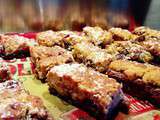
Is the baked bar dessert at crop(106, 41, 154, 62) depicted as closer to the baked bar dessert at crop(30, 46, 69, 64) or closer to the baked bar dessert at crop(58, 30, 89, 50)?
the baked bar dessert at crop(58, 30, 89, 50)

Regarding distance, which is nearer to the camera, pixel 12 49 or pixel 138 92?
pixel 138 92

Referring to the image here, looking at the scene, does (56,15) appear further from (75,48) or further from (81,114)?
(81,114)

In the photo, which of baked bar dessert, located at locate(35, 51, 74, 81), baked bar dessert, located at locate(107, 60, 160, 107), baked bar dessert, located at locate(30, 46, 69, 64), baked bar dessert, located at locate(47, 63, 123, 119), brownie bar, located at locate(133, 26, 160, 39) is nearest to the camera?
baked bar dessert, located at locate(47, 63, 123, 119)

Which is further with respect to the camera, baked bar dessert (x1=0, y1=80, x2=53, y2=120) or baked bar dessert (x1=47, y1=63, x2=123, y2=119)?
baked bar dessert (x1=47, y1=63, x2=123, y2=119)

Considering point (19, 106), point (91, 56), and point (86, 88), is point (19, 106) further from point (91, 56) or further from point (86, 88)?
point (91, 56)

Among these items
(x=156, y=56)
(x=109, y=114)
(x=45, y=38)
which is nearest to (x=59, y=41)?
(x=45, y=38)

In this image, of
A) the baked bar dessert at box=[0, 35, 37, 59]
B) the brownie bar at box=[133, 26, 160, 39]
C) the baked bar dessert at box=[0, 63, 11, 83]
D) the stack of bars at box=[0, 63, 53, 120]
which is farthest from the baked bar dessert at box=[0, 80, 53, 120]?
the brownie bar at box=[133, 26, 160, 39]

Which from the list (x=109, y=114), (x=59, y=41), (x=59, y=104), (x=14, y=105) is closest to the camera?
(x=14, y=105)

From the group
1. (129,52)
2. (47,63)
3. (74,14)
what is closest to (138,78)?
(129,52)
